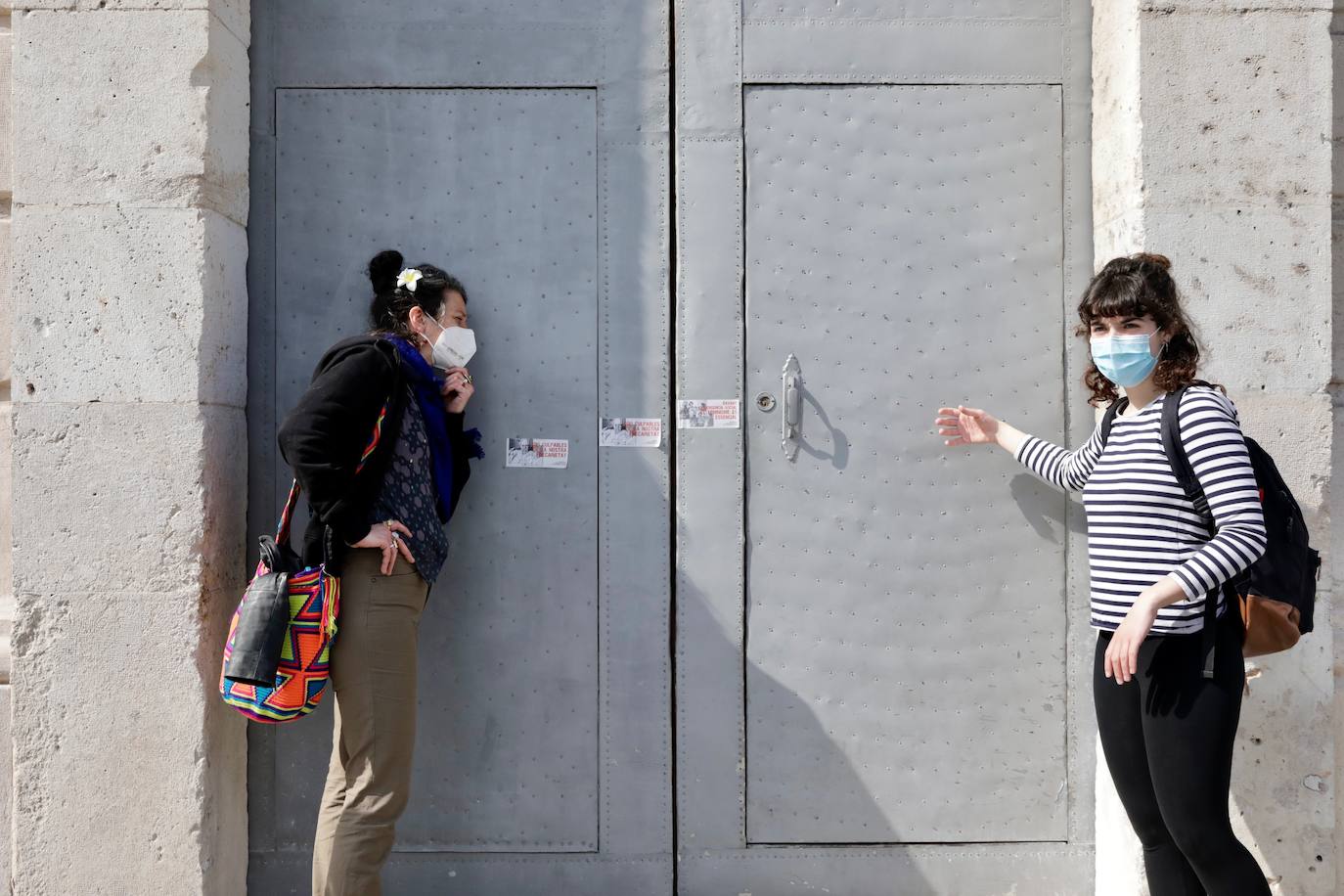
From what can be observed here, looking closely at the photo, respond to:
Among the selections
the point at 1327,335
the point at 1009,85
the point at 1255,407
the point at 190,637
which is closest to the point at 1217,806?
the point at 1255,407

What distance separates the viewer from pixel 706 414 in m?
3.43

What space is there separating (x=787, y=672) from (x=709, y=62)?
82.8 inches

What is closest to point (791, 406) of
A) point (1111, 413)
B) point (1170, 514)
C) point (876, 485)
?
point (876, 485)

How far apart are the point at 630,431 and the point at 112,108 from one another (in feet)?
6.34

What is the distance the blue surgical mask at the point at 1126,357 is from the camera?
2.55 metres

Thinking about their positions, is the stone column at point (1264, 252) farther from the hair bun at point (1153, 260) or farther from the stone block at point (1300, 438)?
the hair bun at point (1153, 260)

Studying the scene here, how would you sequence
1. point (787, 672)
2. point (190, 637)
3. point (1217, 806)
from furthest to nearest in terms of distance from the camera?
point (787, 672)
point (190, 637)
point (1217, 806)

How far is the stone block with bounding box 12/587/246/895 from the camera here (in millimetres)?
3115

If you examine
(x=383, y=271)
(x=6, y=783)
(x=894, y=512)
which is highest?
(x=383, y=271)

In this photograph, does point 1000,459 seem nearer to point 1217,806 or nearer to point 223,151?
point 1217,806

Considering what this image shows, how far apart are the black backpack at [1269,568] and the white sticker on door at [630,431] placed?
158 cm

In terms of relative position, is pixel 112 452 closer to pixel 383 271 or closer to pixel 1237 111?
pixel 383 271

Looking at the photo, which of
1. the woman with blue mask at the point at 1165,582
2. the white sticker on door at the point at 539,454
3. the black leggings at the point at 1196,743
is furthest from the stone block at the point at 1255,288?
the white sticker on door at the point at 539,454

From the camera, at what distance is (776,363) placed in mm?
3434
